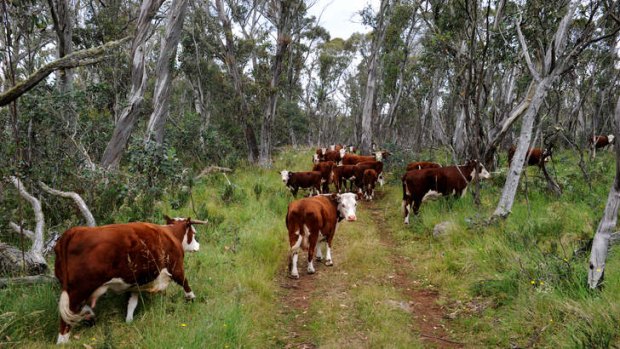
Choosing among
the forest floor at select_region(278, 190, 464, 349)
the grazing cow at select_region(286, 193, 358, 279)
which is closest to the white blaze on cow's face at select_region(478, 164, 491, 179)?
the forest floor at select_region(278, 190, 464, 349)

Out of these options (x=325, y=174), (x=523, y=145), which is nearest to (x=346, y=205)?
(x=523, y=145)

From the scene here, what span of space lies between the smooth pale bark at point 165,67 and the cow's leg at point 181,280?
4.66 meters

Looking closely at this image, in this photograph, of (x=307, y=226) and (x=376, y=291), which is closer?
(x=376, y=291)

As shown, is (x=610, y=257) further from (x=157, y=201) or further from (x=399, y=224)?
(x=157, y=201)

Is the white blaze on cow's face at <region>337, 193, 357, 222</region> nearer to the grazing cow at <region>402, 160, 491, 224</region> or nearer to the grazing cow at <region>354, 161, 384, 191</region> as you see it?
the grazing cow at <region>402, 160, 491, 224</region>

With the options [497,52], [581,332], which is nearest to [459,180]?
[497,52]

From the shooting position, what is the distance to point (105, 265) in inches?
153

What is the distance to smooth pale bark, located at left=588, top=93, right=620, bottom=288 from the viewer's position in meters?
3.71

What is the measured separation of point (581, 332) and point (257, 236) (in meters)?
5.42

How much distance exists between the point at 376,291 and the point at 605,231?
117 inches

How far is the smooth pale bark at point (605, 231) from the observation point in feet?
12.2

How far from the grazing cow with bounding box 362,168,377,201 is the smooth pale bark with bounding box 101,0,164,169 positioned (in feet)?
24.6

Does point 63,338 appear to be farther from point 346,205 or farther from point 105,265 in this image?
point 346,205

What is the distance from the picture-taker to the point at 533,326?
4266 mm
